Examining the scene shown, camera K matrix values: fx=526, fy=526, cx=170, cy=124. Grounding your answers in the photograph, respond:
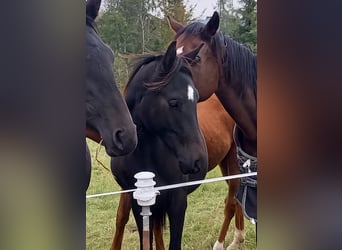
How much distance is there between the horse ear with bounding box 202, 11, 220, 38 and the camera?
252 cm

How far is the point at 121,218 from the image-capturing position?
2.40m

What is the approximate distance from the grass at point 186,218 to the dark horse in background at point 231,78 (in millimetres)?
142

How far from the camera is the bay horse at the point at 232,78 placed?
251cm

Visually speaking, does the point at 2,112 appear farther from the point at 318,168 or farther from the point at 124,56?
the point at 318,168

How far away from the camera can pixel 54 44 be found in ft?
7.71

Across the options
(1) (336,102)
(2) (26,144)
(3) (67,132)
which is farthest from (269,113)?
(2) (26,144)

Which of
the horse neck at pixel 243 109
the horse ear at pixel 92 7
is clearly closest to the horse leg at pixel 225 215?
the horse neck at pixel 243 109

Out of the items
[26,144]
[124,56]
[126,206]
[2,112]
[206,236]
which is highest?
[124,56]

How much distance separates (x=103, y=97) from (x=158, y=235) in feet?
2.27

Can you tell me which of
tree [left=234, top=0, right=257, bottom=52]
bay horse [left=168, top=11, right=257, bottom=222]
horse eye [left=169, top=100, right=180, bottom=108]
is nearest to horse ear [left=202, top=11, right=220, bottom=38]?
bay horse [left=168, top=11, right=257, bottom=222]

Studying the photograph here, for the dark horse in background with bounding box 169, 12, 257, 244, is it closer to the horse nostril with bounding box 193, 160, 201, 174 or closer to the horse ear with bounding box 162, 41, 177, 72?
the horse ear with bounding box 162, 41, 177, 72

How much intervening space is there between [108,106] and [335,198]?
4.43ft

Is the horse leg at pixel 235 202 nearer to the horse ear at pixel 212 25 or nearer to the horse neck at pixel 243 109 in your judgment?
the horse neck at pixel 243 109

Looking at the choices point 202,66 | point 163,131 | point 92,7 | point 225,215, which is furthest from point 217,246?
point 92,7
